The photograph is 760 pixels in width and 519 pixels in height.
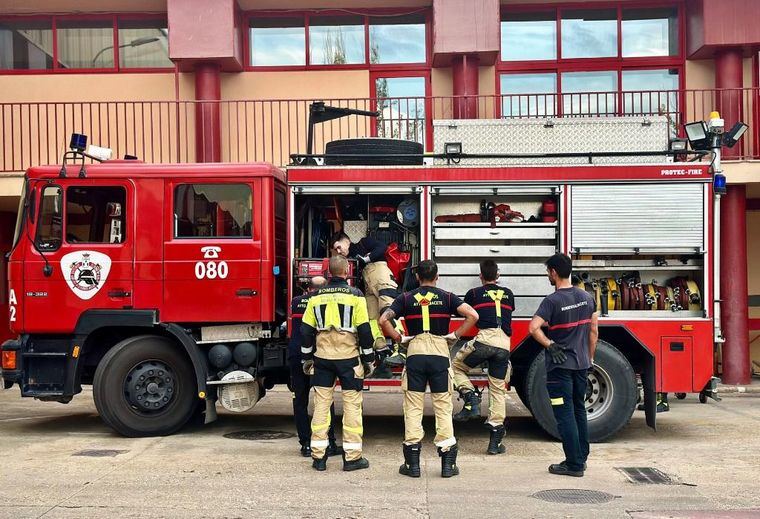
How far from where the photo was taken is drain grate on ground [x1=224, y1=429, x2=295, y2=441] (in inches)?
357

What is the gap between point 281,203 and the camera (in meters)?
9.23

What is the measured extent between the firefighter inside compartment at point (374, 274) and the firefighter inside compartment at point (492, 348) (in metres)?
0.81

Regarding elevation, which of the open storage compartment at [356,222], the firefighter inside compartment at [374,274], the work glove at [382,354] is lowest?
the work glove at [382,354]

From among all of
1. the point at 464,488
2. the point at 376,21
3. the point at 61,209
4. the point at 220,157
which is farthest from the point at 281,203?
the point at 376,21

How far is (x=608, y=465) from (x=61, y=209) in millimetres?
5941

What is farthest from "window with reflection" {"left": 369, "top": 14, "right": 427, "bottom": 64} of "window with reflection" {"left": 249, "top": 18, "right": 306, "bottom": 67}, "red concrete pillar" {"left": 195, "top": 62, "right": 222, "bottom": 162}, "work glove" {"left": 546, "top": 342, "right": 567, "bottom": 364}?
"work glove" {"left": 546, "top": 342, "right": 567, "bottom": 364}

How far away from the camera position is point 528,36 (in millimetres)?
15602

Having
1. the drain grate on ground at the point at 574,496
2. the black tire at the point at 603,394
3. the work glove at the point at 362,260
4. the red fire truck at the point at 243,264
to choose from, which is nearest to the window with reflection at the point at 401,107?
the red fire truck at the point at 243,264

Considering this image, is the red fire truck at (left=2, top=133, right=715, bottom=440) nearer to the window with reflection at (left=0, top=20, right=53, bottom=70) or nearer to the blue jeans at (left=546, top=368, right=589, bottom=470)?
the blue jeans at (left=546, top=368, right=589, bottom=470)

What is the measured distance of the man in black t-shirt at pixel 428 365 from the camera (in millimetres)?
7125

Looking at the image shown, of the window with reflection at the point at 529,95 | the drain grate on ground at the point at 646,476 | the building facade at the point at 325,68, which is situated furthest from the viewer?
the window with reflection at the point at 529,95

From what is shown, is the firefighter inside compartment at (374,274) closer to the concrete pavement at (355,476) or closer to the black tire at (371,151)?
the black tire at (371,151)

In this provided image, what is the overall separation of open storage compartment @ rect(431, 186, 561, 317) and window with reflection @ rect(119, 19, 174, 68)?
28.8 feet

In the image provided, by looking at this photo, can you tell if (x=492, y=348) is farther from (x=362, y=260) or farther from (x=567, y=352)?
(x=362, y=260)
